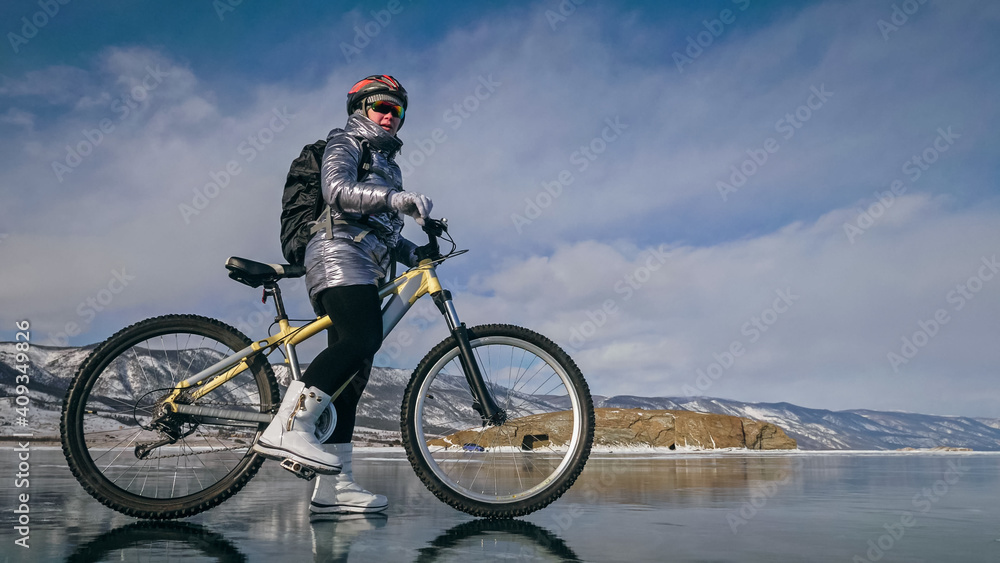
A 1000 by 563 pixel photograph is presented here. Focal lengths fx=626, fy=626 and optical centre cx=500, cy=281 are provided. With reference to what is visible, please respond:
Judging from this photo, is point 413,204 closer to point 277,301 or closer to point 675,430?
point 277,301

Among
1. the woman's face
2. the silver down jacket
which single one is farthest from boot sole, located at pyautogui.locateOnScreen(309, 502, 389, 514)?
the woman's face

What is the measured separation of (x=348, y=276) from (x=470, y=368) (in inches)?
34.9

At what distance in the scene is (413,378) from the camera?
3.64 metres

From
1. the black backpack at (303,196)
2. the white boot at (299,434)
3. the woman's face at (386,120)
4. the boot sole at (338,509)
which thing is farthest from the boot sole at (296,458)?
the woman's face at (386,120)

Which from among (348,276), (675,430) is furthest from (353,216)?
(675,430)

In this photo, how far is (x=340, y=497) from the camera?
369 centimetres

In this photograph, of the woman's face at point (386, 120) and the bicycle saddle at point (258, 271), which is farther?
the woman's face at point (386, 120)

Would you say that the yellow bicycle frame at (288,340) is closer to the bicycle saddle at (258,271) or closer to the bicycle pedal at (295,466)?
the bicycle saddle at (258,271)

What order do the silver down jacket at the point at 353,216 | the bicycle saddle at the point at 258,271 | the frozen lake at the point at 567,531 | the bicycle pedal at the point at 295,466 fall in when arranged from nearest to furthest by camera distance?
the frozen lake at the point at 567,531 → the bicycle pedal at the point at 295,466 → the silver down jacket at the point at 353,216 → the bicycle saddle at the point at 258,271

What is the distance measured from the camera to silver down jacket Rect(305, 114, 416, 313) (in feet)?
11.1

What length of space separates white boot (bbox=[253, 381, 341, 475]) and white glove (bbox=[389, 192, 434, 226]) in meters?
1.09

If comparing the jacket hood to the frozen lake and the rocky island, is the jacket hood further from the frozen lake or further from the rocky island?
Answer: the rocky island

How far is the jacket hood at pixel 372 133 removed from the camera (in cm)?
372

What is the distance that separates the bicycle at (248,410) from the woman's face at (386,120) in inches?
30.4
